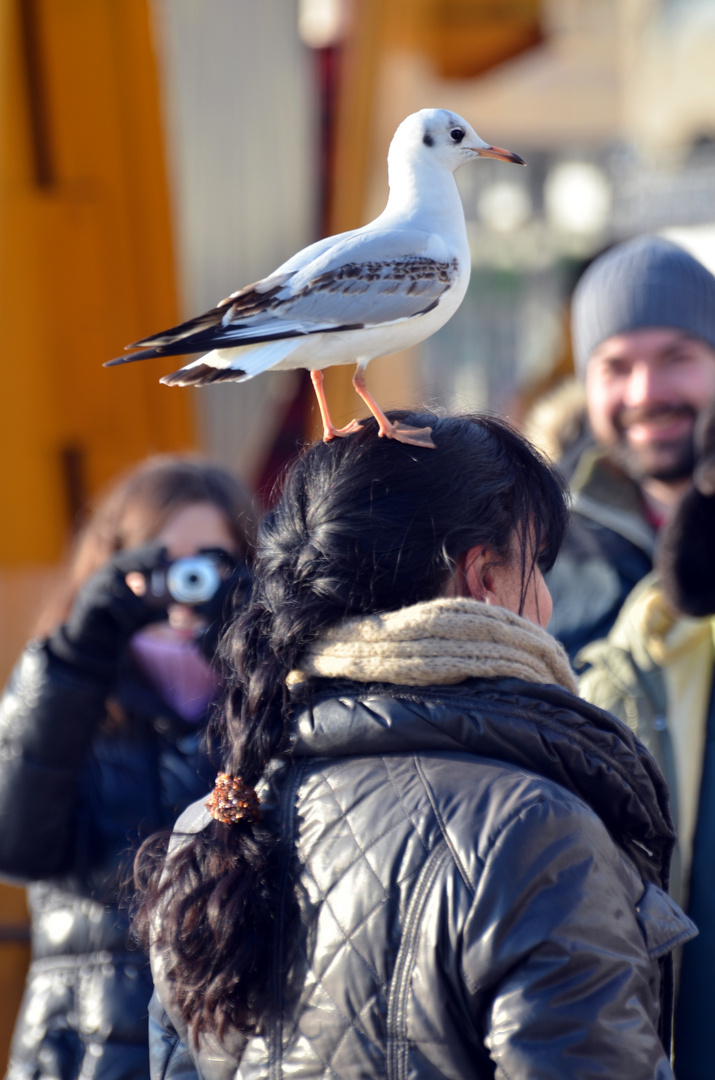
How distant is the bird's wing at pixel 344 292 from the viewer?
124 cm

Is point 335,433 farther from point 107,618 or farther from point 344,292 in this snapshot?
point 107,618

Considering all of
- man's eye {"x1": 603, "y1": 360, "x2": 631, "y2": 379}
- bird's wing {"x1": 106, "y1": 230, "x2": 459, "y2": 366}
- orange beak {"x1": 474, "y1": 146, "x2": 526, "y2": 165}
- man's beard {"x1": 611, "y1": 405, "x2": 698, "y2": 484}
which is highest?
orange beak {"x1": 474, "y1": 146, "x2": 526, "y2": 165}

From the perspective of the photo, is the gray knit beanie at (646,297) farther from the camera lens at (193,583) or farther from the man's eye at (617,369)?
the camera lens at (193,583)

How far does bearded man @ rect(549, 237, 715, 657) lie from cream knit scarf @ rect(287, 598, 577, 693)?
1313 millimetres

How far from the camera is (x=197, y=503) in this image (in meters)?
2.39

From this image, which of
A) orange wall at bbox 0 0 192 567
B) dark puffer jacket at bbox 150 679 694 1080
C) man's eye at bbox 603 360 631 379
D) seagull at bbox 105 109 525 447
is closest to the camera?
dark puffer jacket at bbox 150 679 694 1080

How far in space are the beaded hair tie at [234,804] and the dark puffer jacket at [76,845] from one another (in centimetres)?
69

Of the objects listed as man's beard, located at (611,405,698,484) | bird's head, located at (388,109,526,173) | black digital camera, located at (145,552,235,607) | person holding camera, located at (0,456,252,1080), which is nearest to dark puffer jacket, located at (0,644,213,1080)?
person holding camera, located at (0,456,252,1080)

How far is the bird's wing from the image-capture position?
124 cm

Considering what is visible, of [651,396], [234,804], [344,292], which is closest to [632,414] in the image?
[651,396]

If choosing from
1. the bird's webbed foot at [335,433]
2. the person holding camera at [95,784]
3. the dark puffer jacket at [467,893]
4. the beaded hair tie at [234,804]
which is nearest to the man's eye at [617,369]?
the person holding camera at [95,784]

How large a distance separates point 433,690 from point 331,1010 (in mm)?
335

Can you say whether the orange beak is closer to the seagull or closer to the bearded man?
the seagull

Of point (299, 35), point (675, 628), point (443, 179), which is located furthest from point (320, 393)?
point (299, 35)
